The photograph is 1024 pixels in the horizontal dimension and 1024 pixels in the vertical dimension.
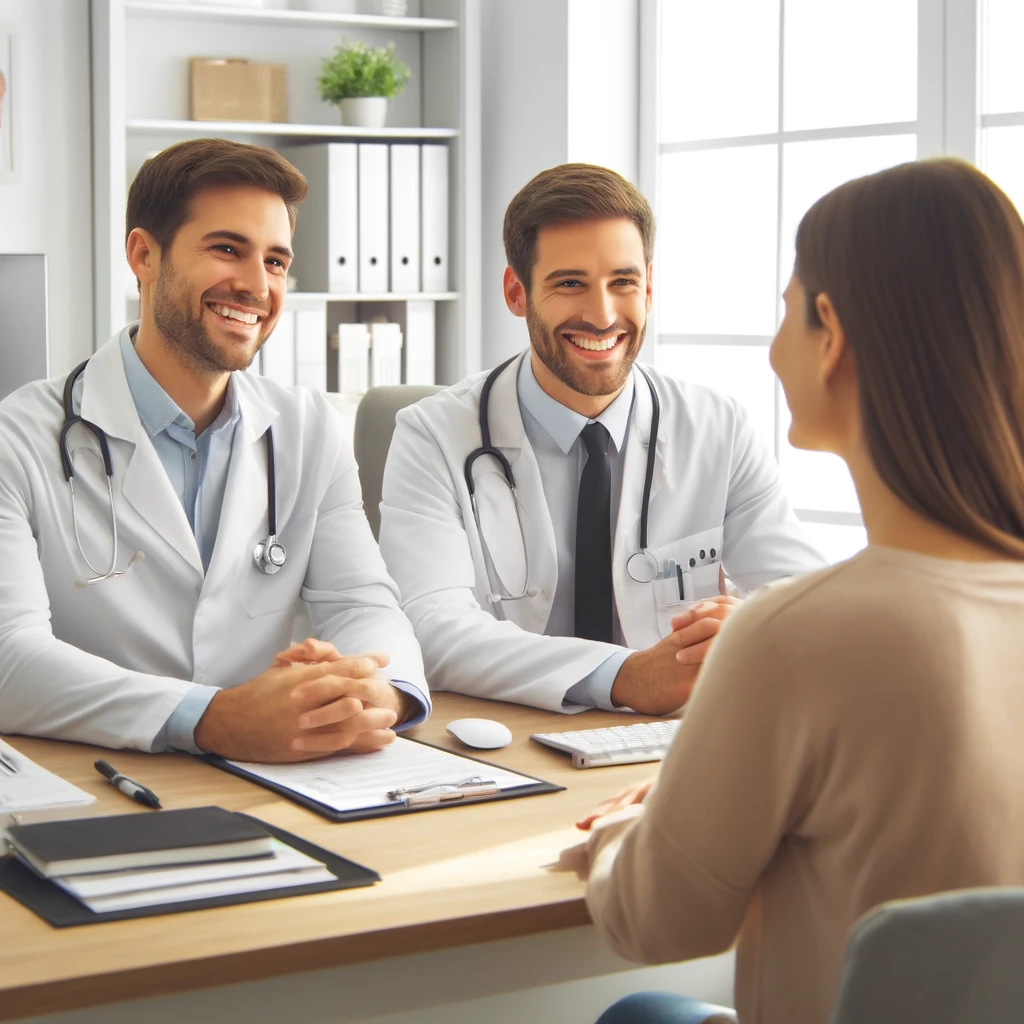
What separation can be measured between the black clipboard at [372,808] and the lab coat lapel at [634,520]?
24.0 inches

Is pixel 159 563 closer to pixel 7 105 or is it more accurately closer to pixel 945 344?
pixel 945 344

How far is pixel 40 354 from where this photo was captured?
136 inches

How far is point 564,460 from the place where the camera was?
2.16 m

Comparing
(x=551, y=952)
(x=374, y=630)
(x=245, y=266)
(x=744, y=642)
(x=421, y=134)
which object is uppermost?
(x=421, y=134)

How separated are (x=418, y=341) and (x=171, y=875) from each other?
3.36 meters

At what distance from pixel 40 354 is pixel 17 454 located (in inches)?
70.1

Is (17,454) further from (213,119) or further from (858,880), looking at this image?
(213,119)

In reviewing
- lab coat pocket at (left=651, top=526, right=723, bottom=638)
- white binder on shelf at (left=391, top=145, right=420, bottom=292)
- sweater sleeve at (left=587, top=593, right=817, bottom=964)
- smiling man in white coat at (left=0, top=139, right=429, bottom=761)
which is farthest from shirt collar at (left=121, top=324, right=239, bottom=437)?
white binder on shelf at (left=391, top=145, right=420, bottom=292)

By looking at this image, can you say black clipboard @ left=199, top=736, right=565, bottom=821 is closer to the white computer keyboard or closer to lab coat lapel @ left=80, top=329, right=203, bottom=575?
the white computer keyboard

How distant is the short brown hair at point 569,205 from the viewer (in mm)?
2195

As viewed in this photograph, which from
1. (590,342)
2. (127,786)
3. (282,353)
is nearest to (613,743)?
(127,786)

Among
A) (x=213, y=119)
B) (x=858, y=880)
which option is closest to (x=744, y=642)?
(x=858, y=880)

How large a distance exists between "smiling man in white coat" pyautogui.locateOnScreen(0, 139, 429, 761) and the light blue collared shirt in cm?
30

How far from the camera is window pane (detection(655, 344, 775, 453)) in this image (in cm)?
387
